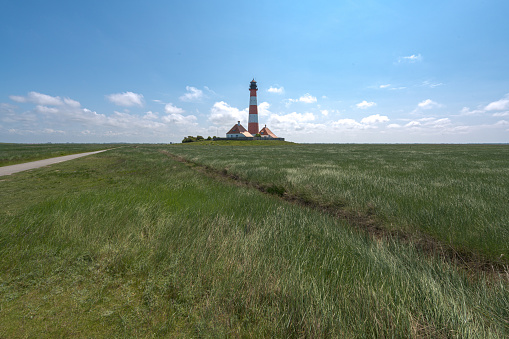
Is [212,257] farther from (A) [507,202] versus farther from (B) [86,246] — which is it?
(A) [507,202]

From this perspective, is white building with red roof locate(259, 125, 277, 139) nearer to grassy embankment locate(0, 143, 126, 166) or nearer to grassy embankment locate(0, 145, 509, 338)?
grassy embankment locate(0, 143, 126, 166)

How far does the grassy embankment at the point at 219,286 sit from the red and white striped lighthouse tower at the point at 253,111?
3591 inches

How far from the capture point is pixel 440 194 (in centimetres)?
719

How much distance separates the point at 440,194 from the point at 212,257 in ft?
28.9

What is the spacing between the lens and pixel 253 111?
91625 mm

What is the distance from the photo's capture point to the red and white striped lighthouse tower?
8925 centimetres

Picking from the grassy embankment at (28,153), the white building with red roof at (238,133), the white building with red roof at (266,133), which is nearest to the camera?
the grassy embankment at (28,153)

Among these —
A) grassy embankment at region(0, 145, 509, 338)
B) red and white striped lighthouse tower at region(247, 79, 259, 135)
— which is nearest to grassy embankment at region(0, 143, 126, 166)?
grassy embankment at region(0, 145, 509, 338)

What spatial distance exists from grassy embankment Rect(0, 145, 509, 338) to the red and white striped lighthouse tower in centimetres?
9121

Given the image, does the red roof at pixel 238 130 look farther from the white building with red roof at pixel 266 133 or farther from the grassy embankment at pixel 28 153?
the grassy embankment at pixel 28 153

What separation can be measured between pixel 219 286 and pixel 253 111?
93936mm

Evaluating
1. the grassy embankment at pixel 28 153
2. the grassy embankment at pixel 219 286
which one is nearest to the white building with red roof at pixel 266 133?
the grassy embankment at pixel 28 153

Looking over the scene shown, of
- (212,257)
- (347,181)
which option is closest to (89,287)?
(212,257)

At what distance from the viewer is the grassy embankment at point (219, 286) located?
2080mm
